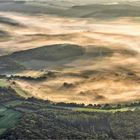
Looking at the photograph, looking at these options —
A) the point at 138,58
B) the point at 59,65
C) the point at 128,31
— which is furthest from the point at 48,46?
the point at 128,31

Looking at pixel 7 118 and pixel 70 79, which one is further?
pixel 70 79

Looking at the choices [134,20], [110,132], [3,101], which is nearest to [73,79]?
[3,101]

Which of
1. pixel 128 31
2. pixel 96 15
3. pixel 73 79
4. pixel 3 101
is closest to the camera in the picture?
pixel 3 101

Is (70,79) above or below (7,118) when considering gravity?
below

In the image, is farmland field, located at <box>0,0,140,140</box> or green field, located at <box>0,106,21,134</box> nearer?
green field, located at <box>0,106,21,134</box>

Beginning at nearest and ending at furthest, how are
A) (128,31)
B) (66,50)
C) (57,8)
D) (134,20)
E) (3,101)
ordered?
(3,101) → (66,50) → (128,31) → (134,20) → (57,8)

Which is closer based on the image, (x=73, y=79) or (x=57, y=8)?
(x=73, y=79)

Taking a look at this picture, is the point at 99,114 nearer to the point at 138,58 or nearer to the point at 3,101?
the point at 3,101

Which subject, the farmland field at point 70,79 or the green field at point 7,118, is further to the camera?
the farmland field at point 70,79

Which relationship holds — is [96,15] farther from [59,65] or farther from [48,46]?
[59,65]
